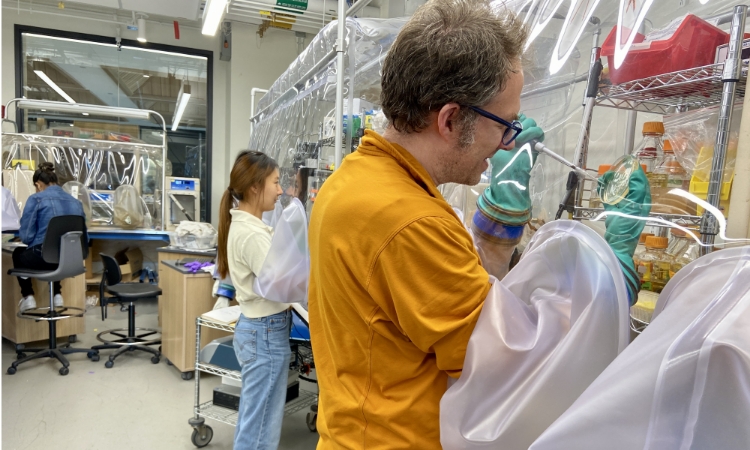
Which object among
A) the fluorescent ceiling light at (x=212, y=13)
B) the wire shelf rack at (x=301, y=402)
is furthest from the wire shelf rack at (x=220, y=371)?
the fluorescent ceiling light at (x=212, y=13)

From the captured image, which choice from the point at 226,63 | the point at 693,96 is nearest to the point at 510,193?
the point at 693,96

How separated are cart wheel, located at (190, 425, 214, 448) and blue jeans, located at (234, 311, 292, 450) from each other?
0.64 metres

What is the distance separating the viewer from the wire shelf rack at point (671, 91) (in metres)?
0.76

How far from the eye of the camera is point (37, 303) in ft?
13.0

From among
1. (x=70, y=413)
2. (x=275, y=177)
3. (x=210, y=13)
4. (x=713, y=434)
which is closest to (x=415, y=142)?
(x=713, y=434)

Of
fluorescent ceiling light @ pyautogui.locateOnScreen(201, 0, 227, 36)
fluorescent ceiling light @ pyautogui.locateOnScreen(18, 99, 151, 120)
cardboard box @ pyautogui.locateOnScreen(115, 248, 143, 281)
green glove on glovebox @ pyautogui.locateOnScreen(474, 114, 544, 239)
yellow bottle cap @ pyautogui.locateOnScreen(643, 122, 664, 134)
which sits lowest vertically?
cardboard box @ pyautogui.locateOnScreen(115, 248, 143, 281)

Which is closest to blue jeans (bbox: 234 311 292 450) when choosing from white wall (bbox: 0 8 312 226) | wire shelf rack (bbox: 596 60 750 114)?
wire shelf rack (bbox: 596 60 750 114)

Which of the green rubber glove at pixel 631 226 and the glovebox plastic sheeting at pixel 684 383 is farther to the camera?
the green rubber glove at pixel 631 226

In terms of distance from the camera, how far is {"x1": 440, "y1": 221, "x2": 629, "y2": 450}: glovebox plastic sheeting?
64cm

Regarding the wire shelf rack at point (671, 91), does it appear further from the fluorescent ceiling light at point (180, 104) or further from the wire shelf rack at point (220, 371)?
the fluorescent ceiling light at point (180, 104)

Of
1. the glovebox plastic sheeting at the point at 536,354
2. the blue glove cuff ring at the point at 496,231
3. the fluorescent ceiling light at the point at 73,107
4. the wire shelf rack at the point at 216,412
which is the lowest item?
the wire shelf rack at the point at 216,412

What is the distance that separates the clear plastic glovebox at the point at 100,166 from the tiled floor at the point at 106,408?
77.8 inches

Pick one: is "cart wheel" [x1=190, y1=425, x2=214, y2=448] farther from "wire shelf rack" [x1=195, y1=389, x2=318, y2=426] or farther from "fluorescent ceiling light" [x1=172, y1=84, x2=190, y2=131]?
"fluorescent ceiling light" [x1=172, y1=84, x2=190, y2=131]

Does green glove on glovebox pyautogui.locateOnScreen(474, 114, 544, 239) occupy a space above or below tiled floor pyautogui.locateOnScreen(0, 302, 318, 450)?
above
